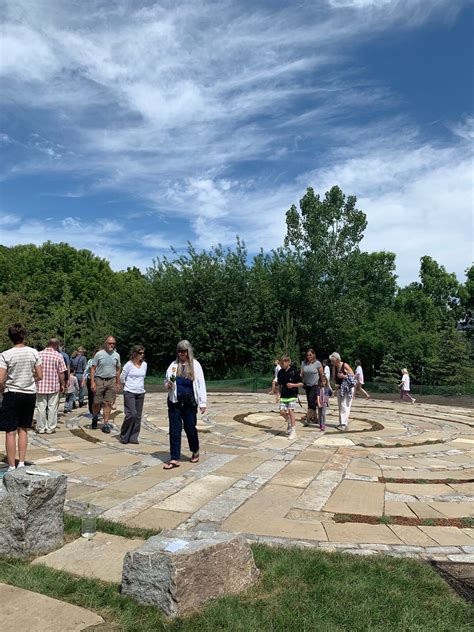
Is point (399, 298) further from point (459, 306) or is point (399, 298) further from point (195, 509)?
point (195, 509)

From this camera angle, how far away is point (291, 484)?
655 cm

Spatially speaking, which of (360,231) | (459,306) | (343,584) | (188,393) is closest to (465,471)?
(188,393)

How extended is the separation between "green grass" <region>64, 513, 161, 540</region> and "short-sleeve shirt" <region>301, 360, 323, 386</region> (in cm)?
710

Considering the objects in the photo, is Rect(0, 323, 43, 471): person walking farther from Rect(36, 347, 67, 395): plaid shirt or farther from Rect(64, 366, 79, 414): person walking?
Rect(64, 366, 79, 414): person walking

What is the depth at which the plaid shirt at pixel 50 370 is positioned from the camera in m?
9.47

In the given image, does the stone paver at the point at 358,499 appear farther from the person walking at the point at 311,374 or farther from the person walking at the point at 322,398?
the person walking at the point at 311,374

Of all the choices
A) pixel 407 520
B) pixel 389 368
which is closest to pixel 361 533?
pixel 407 520

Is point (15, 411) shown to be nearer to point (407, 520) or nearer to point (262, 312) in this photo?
point (407, 520)

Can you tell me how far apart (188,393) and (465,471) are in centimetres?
452

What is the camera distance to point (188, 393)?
7.13 m

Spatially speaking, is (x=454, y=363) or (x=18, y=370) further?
(x=454, y=363)

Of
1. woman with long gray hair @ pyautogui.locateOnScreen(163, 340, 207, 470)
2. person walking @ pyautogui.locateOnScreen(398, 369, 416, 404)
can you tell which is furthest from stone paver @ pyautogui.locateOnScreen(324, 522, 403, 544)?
person walking @ pyautogui.locateOnScreen(398, 369, 416, 404)

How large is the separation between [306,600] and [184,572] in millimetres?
846

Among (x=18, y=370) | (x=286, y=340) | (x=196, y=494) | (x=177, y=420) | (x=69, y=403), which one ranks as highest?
(x=286, y=340)
